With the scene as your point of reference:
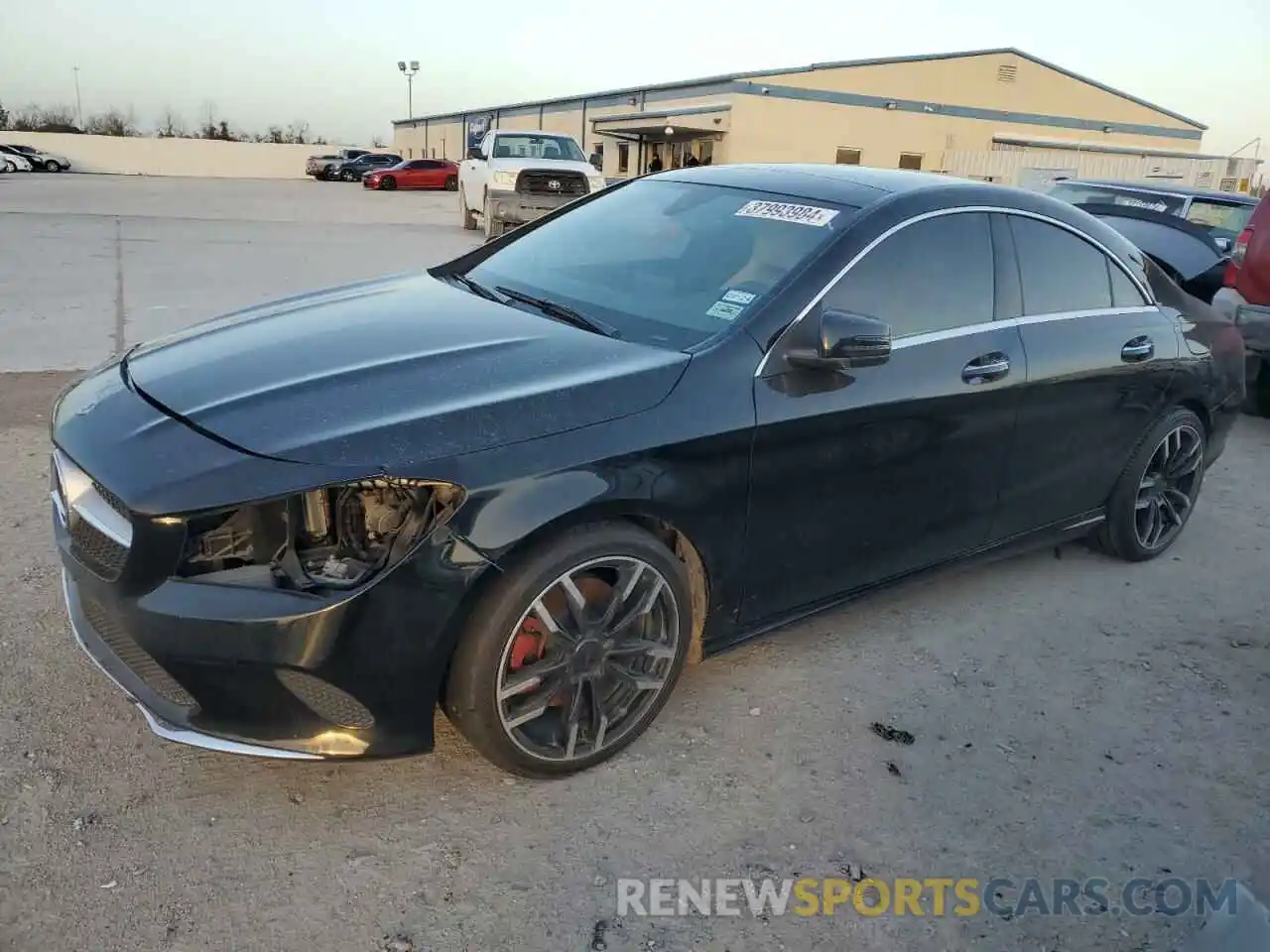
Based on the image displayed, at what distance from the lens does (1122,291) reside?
164 inches

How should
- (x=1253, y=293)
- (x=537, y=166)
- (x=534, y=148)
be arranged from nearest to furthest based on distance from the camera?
(x=1253, y=293)
(x=537, y=166)
(x=534, y=148)

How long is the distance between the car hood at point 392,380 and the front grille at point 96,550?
0.35 metres

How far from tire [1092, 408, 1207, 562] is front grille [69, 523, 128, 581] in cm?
388

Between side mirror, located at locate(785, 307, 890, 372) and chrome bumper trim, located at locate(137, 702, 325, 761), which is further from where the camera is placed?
side mirror, located at locate(785, 307, 890, 372)

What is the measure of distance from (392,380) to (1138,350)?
10.3 feet

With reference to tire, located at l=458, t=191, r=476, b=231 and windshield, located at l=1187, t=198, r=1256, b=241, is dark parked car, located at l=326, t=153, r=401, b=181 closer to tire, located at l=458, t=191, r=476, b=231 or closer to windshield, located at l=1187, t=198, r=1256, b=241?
tire, located at l=458, t=191, r=476, b=231

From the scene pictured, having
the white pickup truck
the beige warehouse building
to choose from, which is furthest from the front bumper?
the beige warehouse building

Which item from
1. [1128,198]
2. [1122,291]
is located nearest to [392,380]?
[1122,291]

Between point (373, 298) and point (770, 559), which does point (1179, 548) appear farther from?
point (373, 298)

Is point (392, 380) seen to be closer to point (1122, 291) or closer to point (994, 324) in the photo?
point (994, 324)

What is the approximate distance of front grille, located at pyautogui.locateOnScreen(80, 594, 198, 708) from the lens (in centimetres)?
236

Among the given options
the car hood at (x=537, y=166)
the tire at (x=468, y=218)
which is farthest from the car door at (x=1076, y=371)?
the tire at (x=468, y=218)

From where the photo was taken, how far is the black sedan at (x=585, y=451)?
2312mm

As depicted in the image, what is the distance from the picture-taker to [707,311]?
3.08 meters
